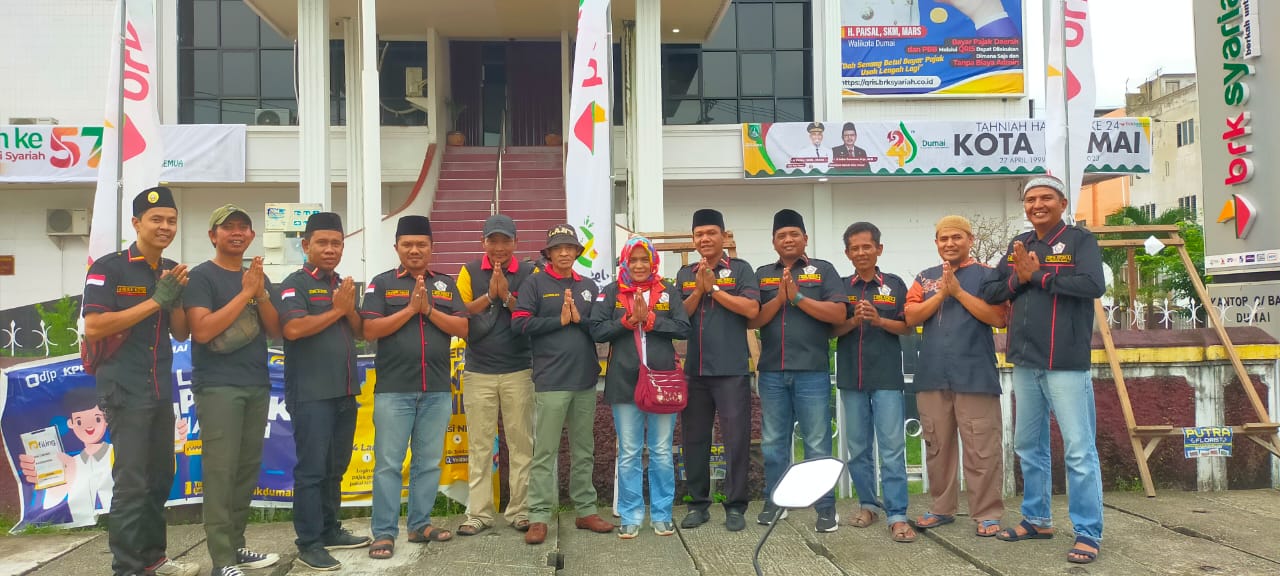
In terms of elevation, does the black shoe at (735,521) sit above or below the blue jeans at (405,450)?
below

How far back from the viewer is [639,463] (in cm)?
641

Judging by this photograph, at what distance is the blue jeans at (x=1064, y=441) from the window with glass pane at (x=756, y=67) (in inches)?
643

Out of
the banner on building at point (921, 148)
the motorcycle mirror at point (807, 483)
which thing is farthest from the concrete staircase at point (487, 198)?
the motorcycle mirror at point (807, 483)

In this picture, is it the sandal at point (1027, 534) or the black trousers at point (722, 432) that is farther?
the black trousers at point (722, 432)

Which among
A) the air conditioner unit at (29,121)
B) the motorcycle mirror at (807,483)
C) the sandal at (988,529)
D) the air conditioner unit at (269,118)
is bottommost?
the sandal at (988,529)

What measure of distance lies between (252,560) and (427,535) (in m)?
1.07

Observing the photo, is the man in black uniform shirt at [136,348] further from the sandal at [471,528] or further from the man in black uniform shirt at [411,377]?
the sandal at [471,528]

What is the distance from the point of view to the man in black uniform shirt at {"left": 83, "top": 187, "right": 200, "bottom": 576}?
16.9 ft

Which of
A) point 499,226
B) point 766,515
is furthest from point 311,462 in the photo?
point 766,515

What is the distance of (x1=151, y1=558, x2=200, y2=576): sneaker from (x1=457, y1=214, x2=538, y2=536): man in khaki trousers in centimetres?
162

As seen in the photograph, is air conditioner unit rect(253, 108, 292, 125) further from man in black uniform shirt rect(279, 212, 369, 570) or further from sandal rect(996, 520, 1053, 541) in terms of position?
sandal rect(996, 520, 1053, 541)

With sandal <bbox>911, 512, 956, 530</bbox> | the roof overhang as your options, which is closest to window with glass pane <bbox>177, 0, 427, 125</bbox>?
the roof overhang

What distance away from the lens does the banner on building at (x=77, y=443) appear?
6945 mm

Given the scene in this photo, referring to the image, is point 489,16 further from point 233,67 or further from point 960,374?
point 960,374
